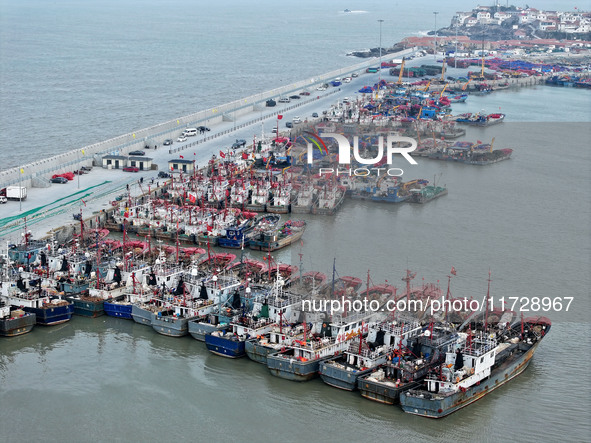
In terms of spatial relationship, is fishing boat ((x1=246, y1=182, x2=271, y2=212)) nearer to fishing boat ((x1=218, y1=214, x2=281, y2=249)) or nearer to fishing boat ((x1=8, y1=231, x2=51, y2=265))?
fishing boat ((x1=218, y1=214, x2=281, y2=249))

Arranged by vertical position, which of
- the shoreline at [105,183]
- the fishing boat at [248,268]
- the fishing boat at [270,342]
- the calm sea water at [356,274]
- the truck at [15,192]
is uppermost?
the truck at [15,192]

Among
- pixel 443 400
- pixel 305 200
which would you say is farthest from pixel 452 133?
pixel 443 400

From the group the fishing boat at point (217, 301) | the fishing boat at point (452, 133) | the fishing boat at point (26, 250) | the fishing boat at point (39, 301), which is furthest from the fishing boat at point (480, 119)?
the fishing boat at point (39, 301)

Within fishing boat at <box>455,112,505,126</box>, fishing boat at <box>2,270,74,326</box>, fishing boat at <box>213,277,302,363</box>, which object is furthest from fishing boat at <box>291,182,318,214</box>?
fishing boat at <box>455,112,505,126</box>

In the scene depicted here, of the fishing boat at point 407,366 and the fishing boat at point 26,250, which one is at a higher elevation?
the fishing boat at point 26,250

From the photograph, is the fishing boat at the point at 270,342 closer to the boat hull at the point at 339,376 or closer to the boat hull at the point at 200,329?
the boat hull at the point at 200,329

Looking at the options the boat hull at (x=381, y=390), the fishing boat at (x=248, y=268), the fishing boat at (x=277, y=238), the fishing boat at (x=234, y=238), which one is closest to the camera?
the boat hull at (x=381, y=390)

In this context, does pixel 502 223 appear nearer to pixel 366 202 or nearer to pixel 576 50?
pixel 366 202
